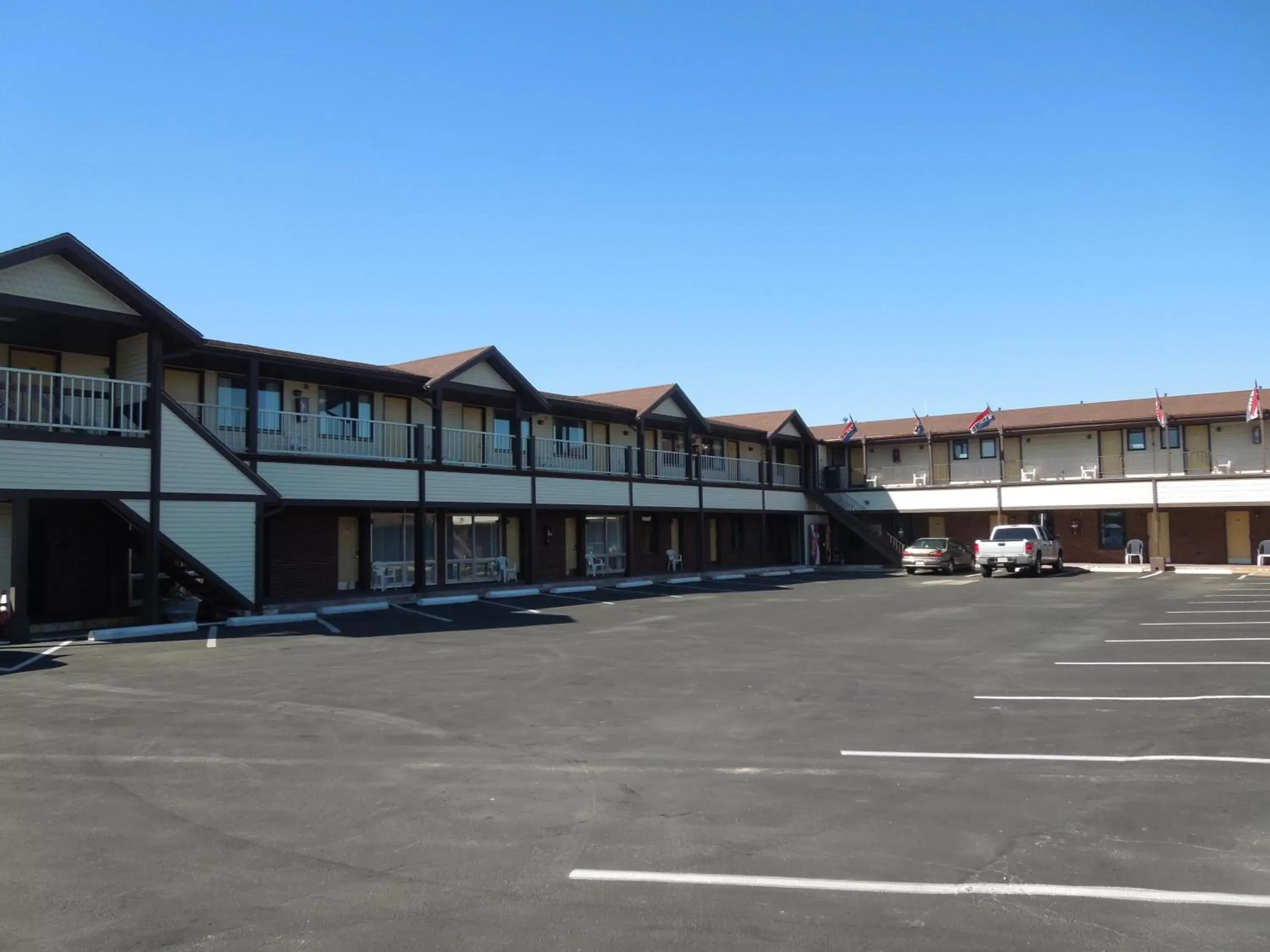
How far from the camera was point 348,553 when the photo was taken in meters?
24.9

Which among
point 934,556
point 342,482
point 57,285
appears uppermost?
point 57,285

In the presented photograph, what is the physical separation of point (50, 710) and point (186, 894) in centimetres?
630

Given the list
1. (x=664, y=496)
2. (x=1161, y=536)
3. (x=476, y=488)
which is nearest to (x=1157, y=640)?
(x=476, y=488)

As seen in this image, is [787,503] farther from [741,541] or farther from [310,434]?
[310,434]

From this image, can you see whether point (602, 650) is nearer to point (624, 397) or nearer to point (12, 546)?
point (12, 546)

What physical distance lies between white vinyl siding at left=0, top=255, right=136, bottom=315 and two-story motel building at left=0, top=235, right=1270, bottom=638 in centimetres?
4

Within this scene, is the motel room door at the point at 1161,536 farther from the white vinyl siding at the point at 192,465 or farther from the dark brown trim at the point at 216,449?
the white vinyl siding at the point at 192,465

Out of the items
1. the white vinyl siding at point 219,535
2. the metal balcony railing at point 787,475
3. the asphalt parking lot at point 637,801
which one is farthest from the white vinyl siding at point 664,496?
the asphalt parking lot at point 637,801

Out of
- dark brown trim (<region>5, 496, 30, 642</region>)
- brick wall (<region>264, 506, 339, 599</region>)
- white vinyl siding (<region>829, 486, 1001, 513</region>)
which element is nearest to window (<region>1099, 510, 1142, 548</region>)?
white vinyl siding (<region>829, 486, 1001, 513</region>)

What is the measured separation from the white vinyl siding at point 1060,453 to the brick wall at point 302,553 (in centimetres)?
3081

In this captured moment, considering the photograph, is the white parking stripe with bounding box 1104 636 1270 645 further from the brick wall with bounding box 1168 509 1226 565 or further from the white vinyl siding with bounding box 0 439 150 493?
the brick wall with bounding box 1168 509 1226 565

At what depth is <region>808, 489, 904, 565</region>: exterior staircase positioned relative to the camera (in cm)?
4216

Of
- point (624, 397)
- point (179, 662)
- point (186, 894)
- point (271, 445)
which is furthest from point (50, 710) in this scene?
point (624, 397)

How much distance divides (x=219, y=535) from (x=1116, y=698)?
53.3 feet
